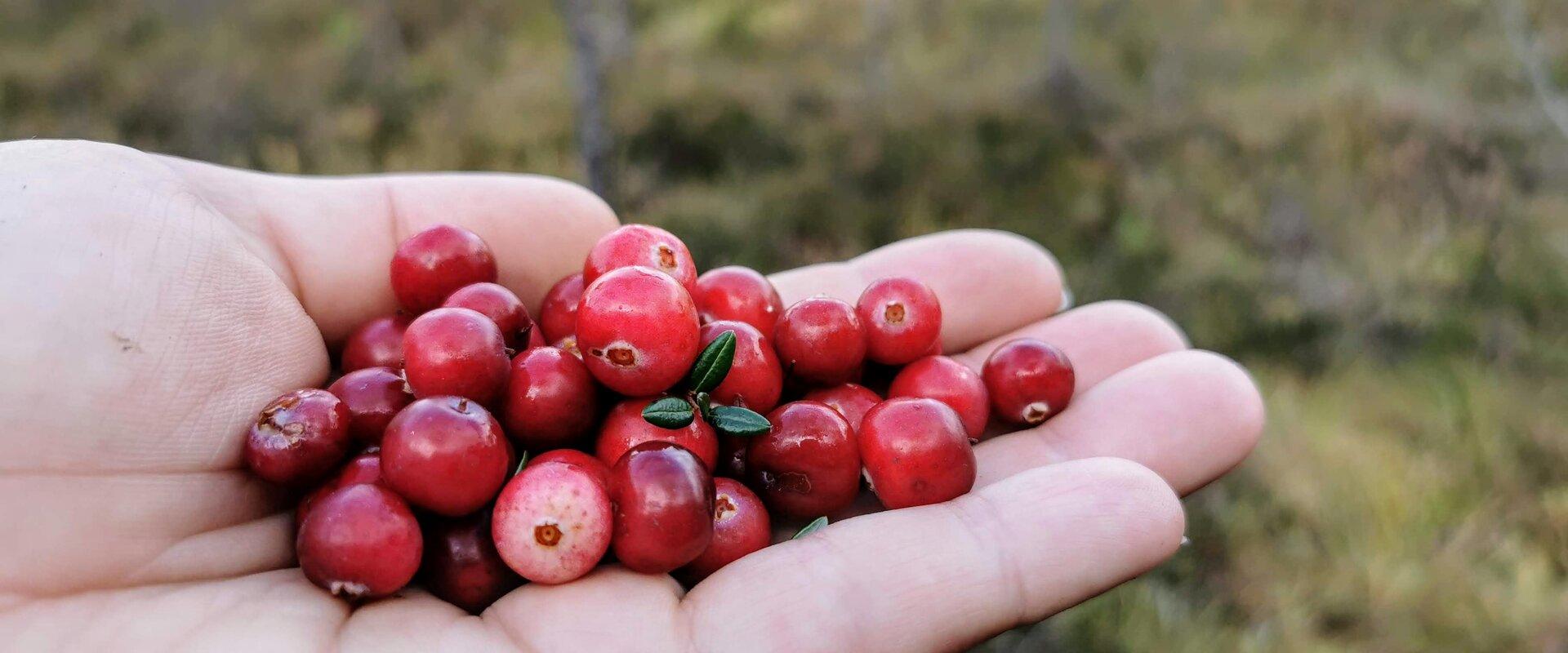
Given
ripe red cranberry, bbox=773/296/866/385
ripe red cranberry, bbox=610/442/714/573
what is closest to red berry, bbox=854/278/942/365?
ripe red cranberry, bbox=773/296/866/385

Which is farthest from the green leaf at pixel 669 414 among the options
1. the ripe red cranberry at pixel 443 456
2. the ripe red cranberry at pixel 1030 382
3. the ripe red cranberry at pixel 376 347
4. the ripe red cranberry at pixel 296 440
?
the ripe red cranberry at pixel 1030 382

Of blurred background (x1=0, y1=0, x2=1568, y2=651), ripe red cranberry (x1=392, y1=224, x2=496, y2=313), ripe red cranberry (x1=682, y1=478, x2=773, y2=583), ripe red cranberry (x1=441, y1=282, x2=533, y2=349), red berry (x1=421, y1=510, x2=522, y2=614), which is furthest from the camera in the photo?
blurred background (x1=0, y1=0, x2=1568, y2=651)

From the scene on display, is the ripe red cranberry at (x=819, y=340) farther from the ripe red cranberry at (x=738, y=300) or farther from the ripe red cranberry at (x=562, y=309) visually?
the ripe red cranberry at (x=562, y=309)

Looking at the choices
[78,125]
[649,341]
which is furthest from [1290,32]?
[78,125]

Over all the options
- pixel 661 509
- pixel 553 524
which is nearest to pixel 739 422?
pixel 661 509

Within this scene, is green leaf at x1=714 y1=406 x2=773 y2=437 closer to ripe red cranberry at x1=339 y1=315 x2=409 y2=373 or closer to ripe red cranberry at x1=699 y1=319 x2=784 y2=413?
ripe red cranberry at x1=699 y1=319 x2=784 y2=413

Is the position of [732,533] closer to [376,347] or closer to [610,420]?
[610,420]
